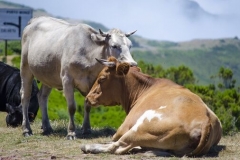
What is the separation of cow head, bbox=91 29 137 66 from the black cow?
12.9ft

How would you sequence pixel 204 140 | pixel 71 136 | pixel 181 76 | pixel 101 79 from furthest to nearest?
pixel 181 76 < pixel 71 136 < pixel 101 79 < pixel 204 140

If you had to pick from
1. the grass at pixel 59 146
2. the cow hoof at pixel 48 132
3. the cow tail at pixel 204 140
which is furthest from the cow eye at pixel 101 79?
the cow hoof at pixel 48 132

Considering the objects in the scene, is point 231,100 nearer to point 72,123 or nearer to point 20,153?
point 72,123

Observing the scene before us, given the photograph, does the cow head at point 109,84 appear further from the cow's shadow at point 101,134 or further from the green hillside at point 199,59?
the green hillside at point 199,59

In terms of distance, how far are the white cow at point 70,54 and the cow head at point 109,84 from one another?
884 millimetres

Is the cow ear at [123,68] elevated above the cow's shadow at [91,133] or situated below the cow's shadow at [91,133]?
above

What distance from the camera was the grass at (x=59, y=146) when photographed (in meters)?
9.05

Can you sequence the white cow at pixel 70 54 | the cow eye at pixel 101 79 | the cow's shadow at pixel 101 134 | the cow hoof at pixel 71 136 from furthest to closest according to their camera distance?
1. the white cow at pixel 70 54
2. the cow hoof at pixel 71 136
3. the cow eye at pixel 101 79
4. the cow's shadow at pixel 101 134

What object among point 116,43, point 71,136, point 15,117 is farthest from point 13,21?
point 71,136

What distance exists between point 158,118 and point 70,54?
3.46 m

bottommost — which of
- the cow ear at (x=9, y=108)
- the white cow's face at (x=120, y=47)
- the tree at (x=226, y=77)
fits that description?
the tree at (x=226, y=77)

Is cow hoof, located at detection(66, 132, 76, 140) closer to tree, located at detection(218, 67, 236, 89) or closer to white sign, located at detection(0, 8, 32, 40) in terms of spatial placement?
white sign, located at detection(0, 8, 32, 40)

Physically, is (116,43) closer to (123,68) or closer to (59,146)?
(123,68)

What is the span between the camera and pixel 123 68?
10.1 metres
